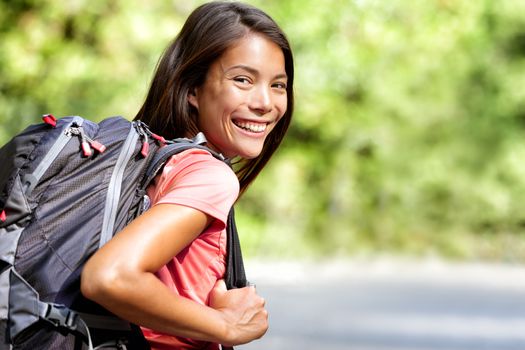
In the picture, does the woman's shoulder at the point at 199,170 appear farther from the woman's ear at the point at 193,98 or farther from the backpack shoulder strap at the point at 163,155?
the woman's ear at the point at 193,98

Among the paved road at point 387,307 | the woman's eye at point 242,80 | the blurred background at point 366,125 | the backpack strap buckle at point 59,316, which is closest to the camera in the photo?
the backpack strap buckle at point 59,316

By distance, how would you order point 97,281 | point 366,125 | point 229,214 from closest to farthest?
point 97,281 < point 229,214 < point 366,125

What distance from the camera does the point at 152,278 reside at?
2141 mm

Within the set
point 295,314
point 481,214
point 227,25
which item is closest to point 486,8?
point 481,214

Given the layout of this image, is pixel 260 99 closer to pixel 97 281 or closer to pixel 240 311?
pixel 240 311

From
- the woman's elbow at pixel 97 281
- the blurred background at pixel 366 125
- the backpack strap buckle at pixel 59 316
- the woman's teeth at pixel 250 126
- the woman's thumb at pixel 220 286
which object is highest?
the blurred background at pixel 366 125

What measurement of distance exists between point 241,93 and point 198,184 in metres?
0.43

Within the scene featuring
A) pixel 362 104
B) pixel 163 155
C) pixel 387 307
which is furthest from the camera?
pixel 362 104

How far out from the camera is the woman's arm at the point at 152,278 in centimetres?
211

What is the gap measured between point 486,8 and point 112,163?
3108 cm

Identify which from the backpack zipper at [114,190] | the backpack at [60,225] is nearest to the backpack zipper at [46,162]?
the backpack at [60,225]

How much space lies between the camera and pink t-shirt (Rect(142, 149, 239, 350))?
2236 millimetres

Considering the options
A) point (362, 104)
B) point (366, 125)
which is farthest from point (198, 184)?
point (362, 104)

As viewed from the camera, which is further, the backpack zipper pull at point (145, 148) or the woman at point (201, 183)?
the backpack zipper pull at point (145, 148)
